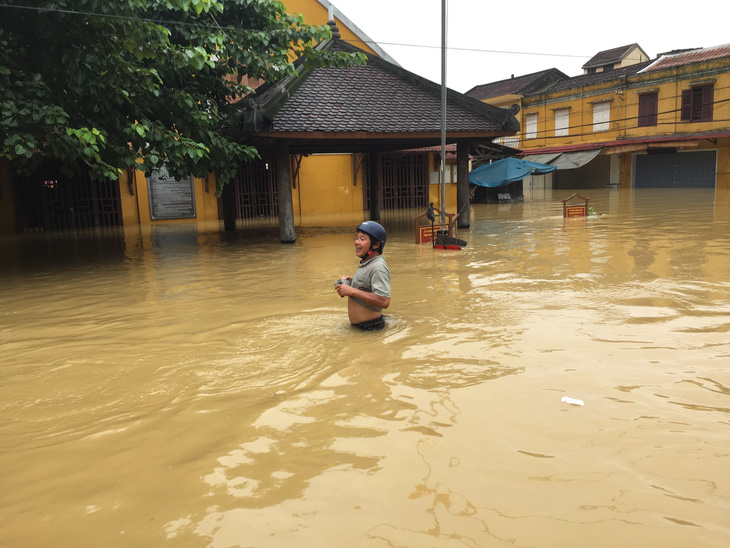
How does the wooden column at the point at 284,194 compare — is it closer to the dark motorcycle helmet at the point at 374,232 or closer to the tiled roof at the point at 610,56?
the dark motorcycle helmet at the point at 374,232

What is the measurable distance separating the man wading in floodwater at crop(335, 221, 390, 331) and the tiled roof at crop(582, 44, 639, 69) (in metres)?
37.4

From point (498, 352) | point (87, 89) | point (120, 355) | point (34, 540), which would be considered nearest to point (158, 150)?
point (87, 89)

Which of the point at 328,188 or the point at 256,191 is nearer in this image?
the point at 256,191

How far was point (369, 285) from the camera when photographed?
211 inches

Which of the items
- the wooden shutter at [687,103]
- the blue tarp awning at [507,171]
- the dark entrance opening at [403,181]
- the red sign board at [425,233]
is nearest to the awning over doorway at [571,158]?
the wooden shutter at [687,103]

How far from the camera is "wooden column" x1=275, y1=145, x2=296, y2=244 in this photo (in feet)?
41.5

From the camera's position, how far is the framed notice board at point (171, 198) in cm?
2081

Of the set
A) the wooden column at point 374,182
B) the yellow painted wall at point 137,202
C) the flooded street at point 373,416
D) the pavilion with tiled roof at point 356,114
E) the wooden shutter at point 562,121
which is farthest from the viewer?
the wooden shutter at point 562,121

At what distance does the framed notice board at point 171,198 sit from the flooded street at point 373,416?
13821mm

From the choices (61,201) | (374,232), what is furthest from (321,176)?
(374,232)

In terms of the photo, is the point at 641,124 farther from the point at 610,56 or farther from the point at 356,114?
the point at 356,114

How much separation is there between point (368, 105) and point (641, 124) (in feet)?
75.1

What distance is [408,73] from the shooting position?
14.4 metres

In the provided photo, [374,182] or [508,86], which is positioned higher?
[508,86]
